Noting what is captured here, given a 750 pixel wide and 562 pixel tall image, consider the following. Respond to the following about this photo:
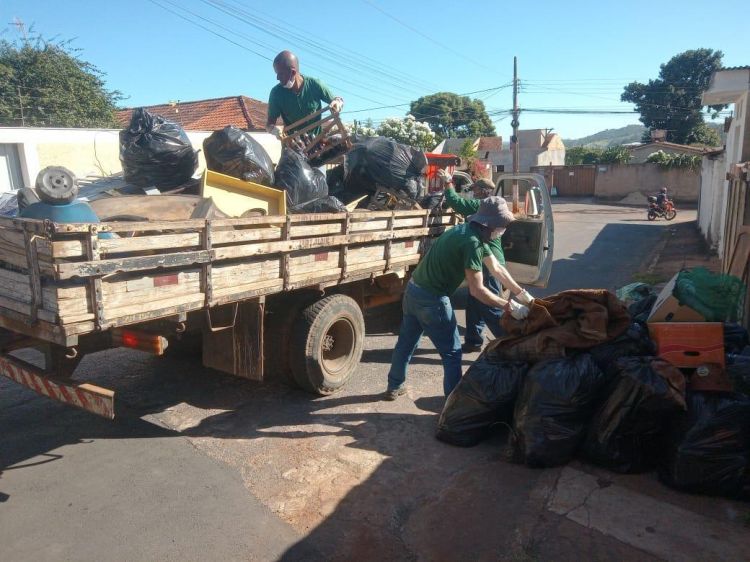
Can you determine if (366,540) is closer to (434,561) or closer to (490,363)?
(434,561)

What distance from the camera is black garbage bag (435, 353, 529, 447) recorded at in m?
3.52

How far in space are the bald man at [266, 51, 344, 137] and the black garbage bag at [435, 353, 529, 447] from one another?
3.63 metres

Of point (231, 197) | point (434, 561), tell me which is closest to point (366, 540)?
point (434, 561)

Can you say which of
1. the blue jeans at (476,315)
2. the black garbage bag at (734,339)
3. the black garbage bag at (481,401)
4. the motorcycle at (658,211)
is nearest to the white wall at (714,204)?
the motorcycle at (658,211)

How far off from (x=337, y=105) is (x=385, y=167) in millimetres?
1081

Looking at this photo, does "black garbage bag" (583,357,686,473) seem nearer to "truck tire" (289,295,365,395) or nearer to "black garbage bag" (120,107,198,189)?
"truck tire" (289,295,365,395)

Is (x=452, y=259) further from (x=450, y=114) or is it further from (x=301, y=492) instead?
(x=450, y=114)

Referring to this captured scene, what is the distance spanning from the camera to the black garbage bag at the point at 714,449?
114 inches

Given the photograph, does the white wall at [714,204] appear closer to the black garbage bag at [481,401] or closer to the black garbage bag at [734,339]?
the black garbage bag at [734,339]

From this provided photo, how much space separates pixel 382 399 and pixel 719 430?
231 centimetres

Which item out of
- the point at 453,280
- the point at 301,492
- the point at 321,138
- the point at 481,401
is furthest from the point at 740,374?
the point at 321,138

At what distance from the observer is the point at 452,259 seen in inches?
154

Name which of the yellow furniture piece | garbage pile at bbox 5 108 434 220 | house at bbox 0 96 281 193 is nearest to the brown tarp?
garbage pile at bbox 5 108 434 220

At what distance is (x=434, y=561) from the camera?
2586mm
